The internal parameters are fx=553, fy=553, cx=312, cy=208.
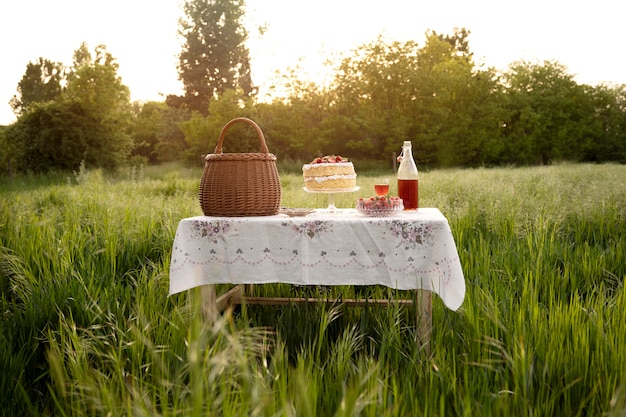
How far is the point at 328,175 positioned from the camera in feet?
10.8

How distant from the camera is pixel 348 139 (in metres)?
30.2

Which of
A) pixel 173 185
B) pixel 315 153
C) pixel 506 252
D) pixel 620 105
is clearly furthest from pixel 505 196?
pixel 620 105

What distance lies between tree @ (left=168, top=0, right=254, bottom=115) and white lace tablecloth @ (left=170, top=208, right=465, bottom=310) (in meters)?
33.0

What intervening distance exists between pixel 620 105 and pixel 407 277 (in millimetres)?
40562

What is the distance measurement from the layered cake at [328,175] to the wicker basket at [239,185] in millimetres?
234

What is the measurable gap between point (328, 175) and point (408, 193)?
1.70 ft

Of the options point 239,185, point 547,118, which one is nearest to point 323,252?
point 239,185

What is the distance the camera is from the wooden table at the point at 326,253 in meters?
2.96

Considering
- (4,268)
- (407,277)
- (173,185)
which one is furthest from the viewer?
(173,185)

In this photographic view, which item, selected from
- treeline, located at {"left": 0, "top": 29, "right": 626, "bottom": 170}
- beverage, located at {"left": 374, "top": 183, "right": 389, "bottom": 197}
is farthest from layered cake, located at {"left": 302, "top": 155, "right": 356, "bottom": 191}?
treeline, located at {"left": 0, "top": 29, "right": 626, "bottom": 170}

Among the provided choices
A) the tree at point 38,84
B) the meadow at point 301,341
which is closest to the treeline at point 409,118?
the tree at point 38,84

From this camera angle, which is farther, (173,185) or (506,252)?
(173,185)

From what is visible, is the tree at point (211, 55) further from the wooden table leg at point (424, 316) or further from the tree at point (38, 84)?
the wooden table leg at point (424, 316)

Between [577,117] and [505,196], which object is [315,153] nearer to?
[577,117]
